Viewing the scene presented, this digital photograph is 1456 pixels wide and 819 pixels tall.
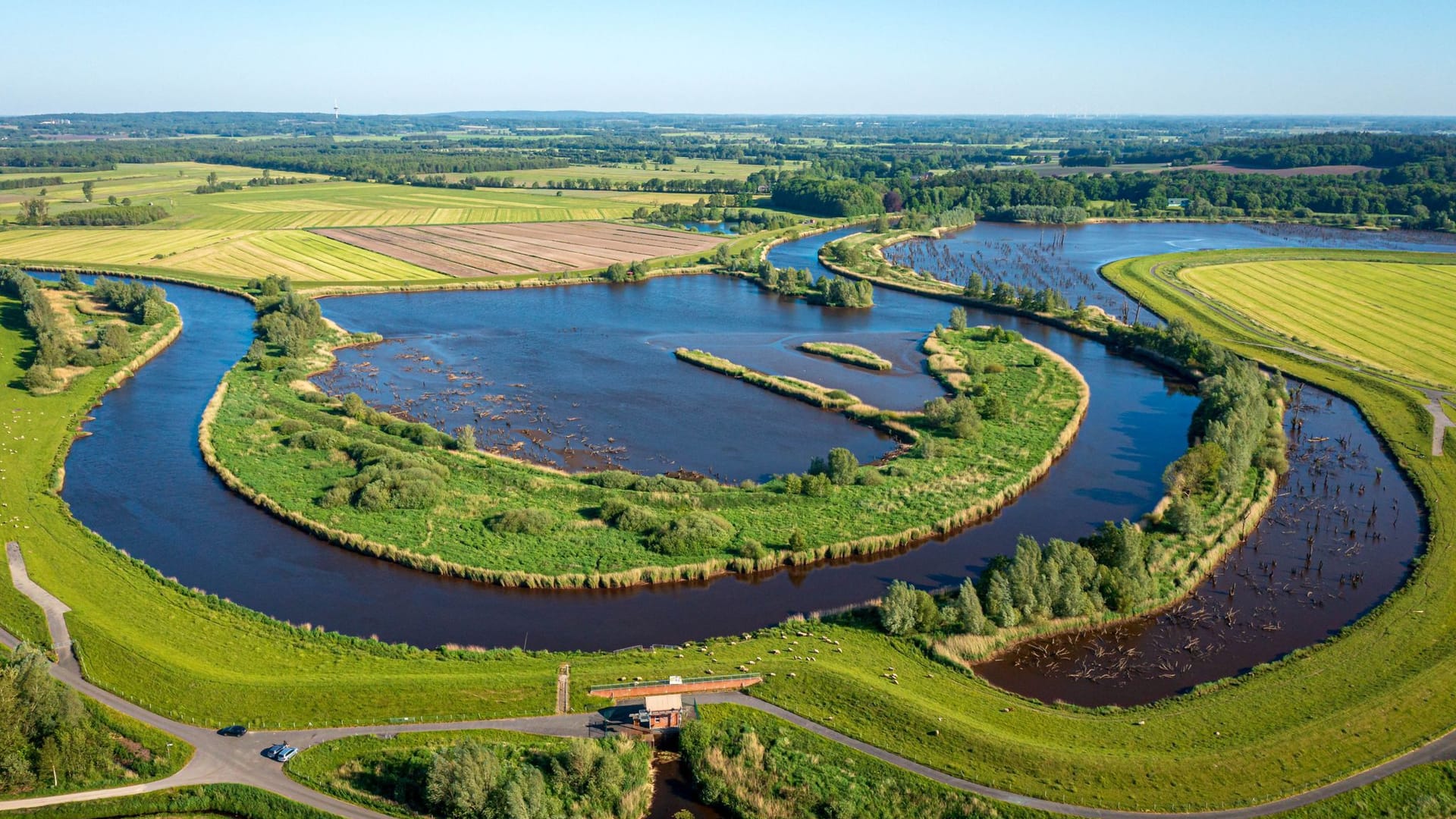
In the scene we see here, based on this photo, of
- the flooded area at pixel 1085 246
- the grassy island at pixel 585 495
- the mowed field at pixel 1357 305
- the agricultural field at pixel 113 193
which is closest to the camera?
the grassy island at pixel 585 495

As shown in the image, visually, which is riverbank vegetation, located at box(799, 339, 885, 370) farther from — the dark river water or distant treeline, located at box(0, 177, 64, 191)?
distant treeline, located at box(0, 177, 64, 191)

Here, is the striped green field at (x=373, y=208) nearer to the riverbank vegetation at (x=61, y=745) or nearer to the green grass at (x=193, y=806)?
the riverbank vegetation at (x=61, y=745)

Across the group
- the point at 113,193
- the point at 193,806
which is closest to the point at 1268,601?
the point at 193,806

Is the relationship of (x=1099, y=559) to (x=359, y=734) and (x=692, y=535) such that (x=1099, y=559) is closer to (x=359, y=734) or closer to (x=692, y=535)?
(x=692, y=535)

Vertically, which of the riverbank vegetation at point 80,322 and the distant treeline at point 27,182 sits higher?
the distant treeline at point 27,182

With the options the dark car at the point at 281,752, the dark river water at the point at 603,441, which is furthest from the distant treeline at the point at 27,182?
the dark car at the point at 281,752

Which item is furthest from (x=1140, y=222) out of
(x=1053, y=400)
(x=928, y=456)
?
(x=928, y=456)
